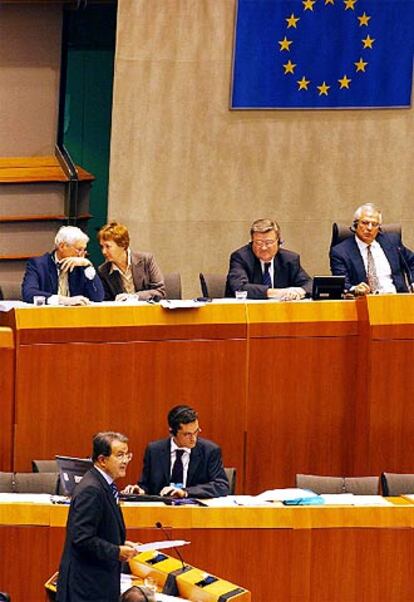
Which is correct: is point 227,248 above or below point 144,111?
below

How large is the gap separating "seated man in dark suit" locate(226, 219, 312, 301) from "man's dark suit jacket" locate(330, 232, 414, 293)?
0.63 ft

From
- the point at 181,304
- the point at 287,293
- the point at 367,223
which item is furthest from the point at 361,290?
the point at 181,304

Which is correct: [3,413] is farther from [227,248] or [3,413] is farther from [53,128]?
[53,128]

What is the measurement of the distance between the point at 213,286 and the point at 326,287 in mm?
851

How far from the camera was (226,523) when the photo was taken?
22.9ft

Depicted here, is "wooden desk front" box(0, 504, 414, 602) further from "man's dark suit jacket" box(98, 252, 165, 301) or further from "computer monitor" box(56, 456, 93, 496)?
"man's dark suit jacket" box(98, 252, 165, 301)

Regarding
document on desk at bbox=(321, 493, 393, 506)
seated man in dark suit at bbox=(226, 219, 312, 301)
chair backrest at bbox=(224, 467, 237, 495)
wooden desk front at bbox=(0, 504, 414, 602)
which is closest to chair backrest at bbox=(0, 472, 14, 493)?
wooden desk front at bbox=(0, 504, 414, 602)

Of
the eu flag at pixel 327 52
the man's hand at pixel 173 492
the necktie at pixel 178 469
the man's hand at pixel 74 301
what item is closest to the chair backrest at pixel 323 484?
the necktie at pixel 178 469

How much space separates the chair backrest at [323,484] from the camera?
7.70 meters

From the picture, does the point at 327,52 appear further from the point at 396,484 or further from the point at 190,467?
the point at 190,467

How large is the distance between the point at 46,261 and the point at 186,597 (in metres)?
2.59

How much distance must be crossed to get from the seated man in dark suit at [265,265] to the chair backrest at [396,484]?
136 centimetres

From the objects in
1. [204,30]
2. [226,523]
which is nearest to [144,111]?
[204,30]

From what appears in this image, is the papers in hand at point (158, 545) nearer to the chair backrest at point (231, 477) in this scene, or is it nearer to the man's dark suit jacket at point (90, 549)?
the man's dark suit jacket at point (90, 549)
